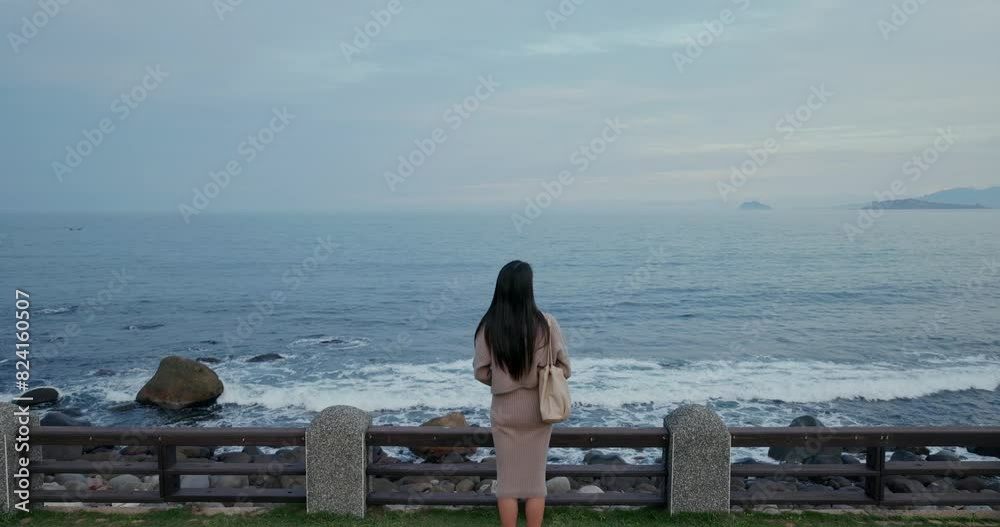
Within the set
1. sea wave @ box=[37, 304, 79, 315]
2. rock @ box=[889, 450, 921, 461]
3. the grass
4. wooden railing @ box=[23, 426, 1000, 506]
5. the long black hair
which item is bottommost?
rock @ box=[889, 450, 921, 461]

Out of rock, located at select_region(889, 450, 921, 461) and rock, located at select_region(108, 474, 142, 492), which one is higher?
rock, located at select_region(108, 474, 142, 492)

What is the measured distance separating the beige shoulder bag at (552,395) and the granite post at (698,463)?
6.33 feet

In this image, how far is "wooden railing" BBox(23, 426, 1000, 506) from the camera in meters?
5.98

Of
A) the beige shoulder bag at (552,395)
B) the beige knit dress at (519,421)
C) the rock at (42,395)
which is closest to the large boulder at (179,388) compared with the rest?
the rock at (42,395)

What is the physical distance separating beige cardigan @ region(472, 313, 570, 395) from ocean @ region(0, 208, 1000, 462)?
12.5 meters

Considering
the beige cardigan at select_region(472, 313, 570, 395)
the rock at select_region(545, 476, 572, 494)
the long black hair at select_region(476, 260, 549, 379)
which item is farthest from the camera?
the rock at select_region(545, 476, 572, 494)

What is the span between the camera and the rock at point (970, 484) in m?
10.8

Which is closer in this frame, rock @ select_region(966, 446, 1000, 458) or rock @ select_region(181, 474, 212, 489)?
rock @ select_region(181, 474, 212, 489)

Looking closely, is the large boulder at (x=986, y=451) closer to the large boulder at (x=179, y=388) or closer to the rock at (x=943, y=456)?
the rock at (x=943, y=456)

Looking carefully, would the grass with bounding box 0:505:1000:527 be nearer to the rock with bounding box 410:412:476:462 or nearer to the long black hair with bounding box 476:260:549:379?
the long black hair with bounding box 476:260:549:379

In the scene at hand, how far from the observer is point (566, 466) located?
6.40 metres

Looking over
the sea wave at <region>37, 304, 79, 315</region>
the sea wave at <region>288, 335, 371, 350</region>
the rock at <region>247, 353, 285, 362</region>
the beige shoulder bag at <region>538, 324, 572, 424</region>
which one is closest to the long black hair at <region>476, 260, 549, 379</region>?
the beige shoulder bag at <region>538, 324, 572, 424</region>

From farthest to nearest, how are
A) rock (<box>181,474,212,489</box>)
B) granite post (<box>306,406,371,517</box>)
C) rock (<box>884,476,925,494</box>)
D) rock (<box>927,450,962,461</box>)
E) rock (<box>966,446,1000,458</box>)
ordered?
rock (<box>966,446,1000,458</box>) → rock (<box>927,450,962,461</box>) → rock (<box>884,476,925,494</box>) → rock (<box>181,474,212,489</box>) → granite post (<box>306,406,371,517</box>)

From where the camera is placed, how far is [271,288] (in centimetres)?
4519
